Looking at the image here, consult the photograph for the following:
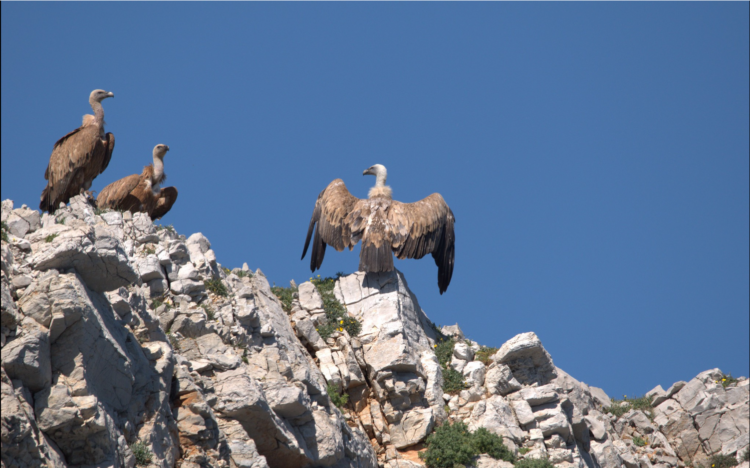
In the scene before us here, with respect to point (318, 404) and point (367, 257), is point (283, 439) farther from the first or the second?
point (367, 257)

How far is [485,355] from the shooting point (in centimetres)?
1661

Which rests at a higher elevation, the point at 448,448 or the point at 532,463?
the point at 448,448

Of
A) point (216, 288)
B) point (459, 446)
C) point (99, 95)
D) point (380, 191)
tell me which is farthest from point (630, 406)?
point (99, 95)

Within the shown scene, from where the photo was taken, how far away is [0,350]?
8266mm

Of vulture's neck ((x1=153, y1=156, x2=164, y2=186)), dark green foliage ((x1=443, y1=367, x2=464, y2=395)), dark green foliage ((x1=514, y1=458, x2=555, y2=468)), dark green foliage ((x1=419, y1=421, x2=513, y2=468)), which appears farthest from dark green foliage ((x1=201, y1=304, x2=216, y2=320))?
dark green foliage ((x1=514, y1=458, x2=555, y2=468))

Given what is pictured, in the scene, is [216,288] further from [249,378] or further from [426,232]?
[426,232]

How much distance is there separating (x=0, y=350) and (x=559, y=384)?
1247 cm

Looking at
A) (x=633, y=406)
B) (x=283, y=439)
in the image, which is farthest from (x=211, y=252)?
(x=633, y=406)

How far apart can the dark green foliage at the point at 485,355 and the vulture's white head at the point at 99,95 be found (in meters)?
10.3

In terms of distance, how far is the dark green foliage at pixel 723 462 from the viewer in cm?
1772

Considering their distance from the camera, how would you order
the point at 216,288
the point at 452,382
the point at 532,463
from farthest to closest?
the point at 452,382 < the point at 216,288 < the point at 532,463

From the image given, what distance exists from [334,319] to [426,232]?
3.15 meters

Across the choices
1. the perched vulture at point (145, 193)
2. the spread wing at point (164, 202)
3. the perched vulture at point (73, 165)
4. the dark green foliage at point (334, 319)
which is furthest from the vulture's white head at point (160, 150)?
the dark green foliage at point (334, 319)

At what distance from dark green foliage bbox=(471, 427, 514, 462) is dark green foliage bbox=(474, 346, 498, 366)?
243 centimetres
